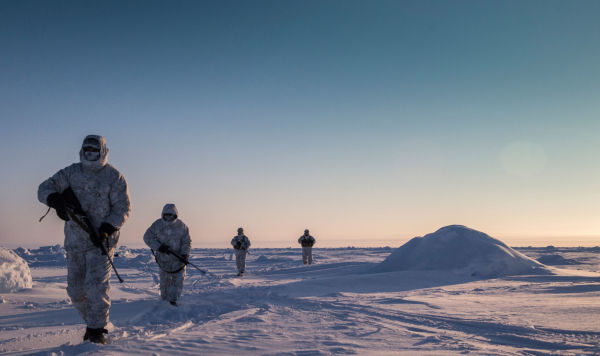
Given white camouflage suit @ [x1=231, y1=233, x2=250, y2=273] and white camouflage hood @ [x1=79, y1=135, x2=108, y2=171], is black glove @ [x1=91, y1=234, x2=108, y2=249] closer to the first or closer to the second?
white camouflage hood @ [x1=79, y1=135, x2=108, y2=171]

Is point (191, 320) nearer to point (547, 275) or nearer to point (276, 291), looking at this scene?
point (276, 291)

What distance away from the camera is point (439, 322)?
544 cm

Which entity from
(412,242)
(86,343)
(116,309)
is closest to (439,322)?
(86,343)

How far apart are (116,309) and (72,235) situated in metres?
2.93

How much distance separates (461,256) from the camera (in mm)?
13820

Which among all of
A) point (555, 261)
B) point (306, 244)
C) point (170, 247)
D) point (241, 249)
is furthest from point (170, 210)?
point (555, 261)

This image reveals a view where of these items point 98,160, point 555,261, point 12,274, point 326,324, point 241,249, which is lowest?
point 555,261

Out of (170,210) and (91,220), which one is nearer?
(91,220)

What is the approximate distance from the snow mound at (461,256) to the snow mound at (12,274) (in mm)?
10502

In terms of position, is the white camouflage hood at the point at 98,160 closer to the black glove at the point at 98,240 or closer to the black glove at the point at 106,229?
the black glove at the point at 106,229

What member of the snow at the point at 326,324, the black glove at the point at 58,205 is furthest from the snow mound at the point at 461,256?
the black glove at the point at 58,205

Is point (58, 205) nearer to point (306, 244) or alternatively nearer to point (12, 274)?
point (12, 274)

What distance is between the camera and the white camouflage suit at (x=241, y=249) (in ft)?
54.3

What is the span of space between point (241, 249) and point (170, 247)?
921 cm
